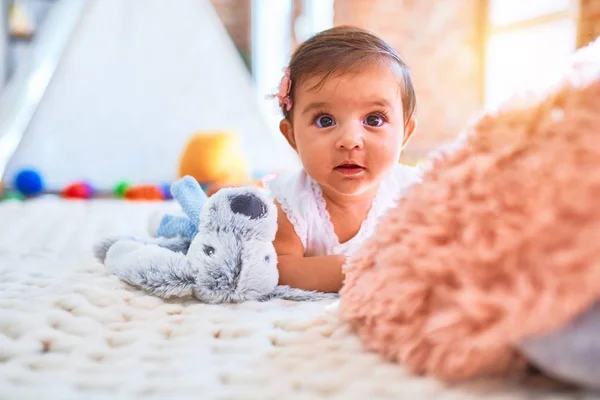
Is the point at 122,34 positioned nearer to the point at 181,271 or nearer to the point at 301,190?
the point at 301,190

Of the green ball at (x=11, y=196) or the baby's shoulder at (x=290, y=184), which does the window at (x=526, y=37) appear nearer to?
the baby's shoulder at (x=290, y=184)

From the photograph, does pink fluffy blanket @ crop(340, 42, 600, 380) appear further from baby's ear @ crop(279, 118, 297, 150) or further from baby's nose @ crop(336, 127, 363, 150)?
baby's ear @ crop(279, 118, 297, 150)

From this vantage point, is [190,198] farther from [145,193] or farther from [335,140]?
[145,193]

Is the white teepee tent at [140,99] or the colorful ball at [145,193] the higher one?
the white teepee tent at [140,99]

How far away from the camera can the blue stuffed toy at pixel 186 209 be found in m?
0.88

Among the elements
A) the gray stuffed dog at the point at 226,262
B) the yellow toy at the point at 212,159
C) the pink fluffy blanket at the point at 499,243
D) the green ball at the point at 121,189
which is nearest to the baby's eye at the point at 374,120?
the gray stuffed dog at the point at 226,262

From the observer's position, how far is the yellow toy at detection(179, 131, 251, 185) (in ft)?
6.89

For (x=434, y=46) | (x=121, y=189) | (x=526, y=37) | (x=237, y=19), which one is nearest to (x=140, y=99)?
(x=121, y=189)

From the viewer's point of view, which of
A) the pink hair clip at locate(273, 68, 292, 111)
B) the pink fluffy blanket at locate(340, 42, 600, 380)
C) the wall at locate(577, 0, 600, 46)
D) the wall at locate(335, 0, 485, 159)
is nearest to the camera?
the pink fluffy blanket at locate(340, 42, 600, 380)

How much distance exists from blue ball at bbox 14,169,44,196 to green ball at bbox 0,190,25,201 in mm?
27

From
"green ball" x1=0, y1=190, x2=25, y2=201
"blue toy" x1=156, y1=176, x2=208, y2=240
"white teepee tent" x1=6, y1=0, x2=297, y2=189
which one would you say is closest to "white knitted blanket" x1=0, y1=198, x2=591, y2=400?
"blue toy" x1=156, y1=176, x2=208, y2=240

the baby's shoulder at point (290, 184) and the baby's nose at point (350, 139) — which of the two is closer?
the baby's nose at point (350, 139)

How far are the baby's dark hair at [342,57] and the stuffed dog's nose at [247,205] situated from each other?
0.23 m

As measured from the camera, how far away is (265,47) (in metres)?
4.31
